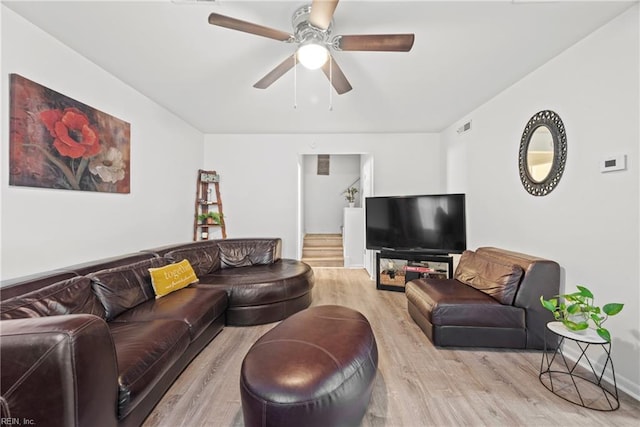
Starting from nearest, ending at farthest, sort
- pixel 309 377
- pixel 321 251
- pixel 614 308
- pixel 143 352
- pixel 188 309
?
pixel 309 377, pixel 143 352, pixel 614 308, pixel 188 309, pixel 321 251

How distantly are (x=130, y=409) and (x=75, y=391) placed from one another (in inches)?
15.6

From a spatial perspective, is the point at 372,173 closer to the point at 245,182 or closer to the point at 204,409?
the point at 245,182

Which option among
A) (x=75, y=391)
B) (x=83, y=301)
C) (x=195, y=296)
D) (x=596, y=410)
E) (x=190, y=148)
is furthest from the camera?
(x=190, y=148)

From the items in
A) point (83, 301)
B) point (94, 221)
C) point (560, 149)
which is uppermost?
point (560, 149)

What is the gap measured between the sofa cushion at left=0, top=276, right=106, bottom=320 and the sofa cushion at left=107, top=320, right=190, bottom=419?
0.77 feet

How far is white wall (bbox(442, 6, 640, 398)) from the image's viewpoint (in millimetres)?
1785

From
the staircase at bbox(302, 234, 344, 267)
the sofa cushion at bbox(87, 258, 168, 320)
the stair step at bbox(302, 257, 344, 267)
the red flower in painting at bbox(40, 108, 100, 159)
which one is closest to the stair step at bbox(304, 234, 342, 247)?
the staircase at bbox(302, 234, 344, 267)

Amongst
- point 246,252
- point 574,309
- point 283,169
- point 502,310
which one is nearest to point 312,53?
point 574,309

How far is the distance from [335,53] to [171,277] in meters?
2.61

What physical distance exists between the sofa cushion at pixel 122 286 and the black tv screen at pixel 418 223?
3038 mm

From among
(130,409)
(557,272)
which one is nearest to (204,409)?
(130,409)

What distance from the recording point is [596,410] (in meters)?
1.64

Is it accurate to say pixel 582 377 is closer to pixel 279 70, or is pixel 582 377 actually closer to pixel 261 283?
pixel 261 283

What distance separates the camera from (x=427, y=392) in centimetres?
182
